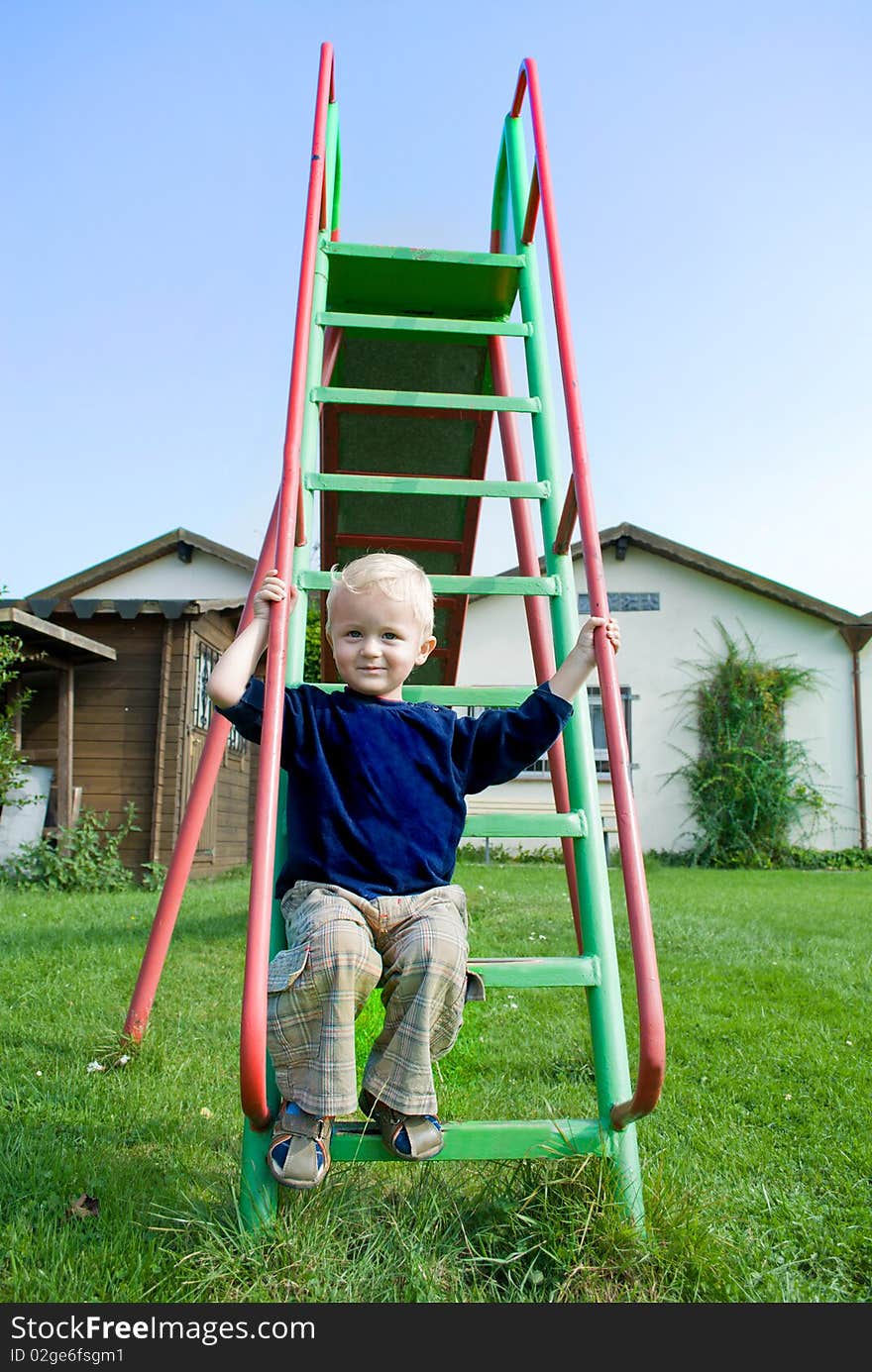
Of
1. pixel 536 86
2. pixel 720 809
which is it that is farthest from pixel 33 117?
pixel 720 809

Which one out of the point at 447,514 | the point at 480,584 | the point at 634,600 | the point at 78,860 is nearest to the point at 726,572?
the point at 634,600

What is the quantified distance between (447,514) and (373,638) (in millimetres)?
2232

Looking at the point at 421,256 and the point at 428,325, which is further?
the point at 421,256

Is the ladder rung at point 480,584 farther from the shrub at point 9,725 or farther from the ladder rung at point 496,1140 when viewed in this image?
the shrub at point 9,725

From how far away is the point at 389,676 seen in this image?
6.77 ft

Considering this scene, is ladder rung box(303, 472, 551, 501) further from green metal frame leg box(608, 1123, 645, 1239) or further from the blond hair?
green metal frame leg box(608, 1123, 645, 1239)

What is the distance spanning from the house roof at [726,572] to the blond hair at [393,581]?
484 inches

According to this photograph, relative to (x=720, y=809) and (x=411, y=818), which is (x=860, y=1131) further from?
(x=720, y=809)

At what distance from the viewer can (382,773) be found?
1.94 metres

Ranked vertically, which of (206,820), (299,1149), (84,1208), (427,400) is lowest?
(84,1208)

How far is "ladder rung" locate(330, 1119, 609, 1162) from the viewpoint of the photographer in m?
1.74

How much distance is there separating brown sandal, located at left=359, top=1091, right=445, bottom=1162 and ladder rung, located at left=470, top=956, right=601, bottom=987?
296 mm

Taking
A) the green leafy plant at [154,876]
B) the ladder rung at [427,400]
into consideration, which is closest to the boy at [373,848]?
the ladder rung at [427,400]

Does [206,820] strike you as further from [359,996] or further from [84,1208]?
[359,996]
